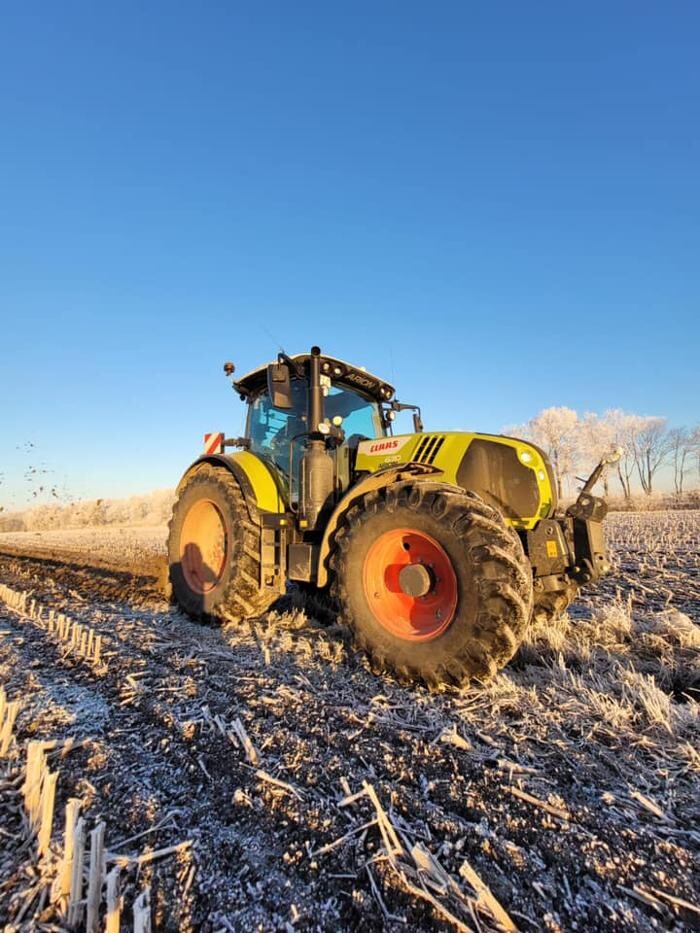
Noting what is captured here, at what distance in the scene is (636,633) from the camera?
3590mm

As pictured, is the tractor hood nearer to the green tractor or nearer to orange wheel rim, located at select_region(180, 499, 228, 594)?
the green tractor

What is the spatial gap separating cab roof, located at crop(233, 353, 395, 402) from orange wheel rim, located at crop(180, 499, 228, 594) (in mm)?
1592

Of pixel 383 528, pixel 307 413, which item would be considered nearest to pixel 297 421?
pixel 307 413

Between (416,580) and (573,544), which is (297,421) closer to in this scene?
(416,580)

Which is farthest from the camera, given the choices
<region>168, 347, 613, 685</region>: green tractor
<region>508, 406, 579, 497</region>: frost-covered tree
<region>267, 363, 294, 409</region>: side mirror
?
<region>508, 406, 579, 497</region>: frost-covered tree

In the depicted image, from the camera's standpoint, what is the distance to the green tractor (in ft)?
8.96

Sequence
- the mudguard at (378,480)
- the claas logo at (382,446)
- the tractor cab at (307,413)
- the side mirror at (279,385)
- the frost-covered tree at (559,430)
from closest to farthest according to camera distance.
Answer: the mudguard at (378,480) → the claas logo at (382,446) → the side mirror at (279,385) → the tractor cab at (307,413) → the frost-covered tree at (559,430)

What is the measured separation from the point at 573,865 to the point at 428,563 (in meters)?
1.78

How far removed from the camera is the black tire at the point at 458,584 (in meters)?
2.61

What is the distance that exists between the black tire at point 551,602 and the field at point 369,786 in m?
Result: 0.32

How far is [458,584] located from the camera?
2.79 metres

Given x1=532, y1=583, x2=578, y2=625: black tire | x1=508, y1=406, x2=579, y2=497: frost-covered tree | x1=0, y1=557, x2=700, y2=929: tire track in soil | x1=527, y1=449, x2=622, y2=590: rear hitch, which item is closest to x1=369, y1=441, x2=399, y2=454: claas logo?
x1=527, y1=449, x2=622, y2=590: rear hitch

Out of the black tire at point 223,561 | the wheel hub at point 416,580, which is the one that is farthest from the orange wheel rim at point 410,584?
the black tire at point 223,561

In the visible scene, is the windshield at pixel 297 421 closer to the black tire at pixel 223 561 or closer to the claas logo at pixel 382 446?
the black tire at pixel 223 561
